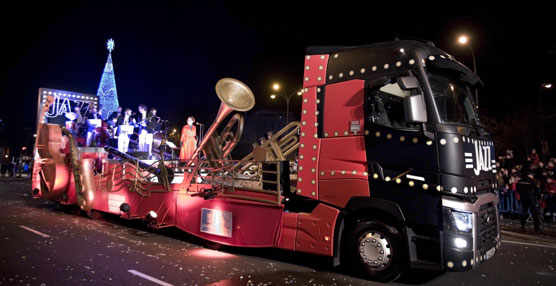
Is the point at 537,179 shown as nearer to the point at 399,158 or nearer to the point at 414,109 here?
the point at 399,158

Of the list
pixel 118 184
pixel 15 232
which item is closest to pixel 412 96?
pixel 118 184

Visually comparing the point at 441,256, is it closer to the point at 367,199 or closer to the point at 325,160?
the point at 367,199

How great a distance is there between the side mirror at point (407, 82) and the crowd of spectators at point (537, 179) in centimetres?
745

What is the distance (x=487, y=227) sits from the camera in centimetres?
463

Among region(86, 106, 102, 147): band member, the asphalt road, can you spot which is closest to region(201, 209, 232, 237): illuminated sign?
the asphalt road

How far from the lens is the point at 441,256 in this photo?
4.22 metres

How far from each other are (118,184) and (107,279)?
497 centimetres

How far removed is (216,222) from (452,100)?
458 centimetres

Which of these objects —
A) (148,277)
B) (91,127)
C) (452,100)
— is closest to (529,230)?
(452,100)

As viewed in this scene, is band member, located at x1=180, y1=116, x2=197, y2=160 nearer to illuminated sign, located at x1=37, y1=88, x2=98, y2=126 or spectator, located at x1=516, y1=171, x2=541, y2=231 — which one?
illuminated sign, located at x1=37, y1=88, x2=98, y2=126

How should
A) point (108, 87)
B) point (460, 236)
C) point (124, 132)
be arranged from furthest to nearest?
point (108, 87) → point (124, 132) → point (460, 236)

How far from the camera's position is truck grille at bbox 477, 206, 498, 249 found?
4.38 metres

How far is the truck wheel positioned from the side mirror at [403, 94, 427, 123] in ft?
4.99

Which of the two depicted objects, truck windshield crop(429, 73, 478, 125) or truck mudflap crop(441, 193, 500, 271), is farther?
truck windshield crop(429, 73, 478, 125)
